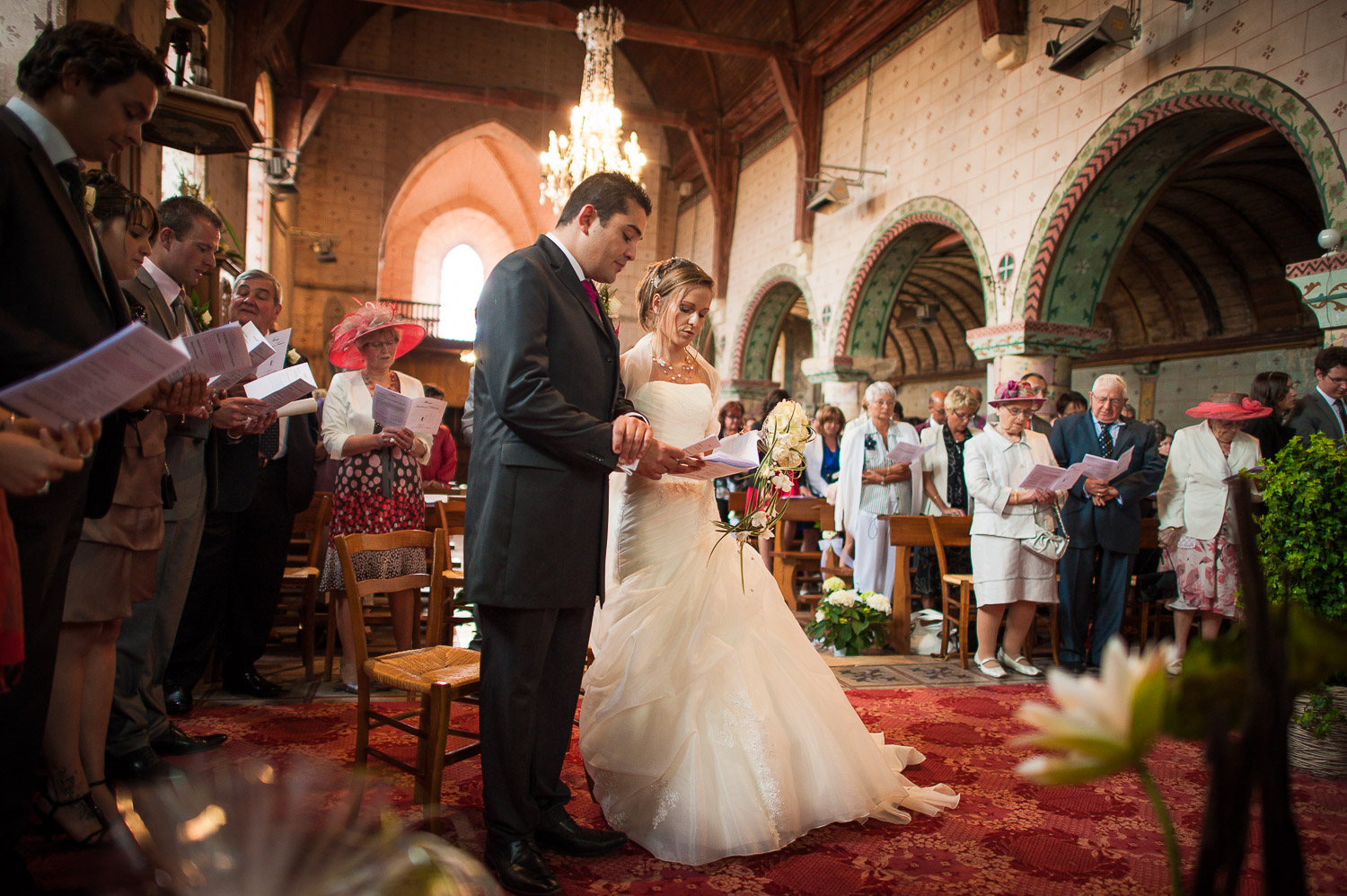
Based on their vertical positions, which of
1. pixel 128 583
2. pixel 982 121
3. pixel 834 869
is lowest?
pixel 834 869

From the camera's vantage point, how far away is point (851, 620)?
4750mm

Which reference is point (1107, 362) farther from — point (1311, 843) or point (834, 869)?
point (834, 869)

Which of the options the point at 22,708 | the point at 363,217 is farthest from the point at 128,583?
the point at 363,217

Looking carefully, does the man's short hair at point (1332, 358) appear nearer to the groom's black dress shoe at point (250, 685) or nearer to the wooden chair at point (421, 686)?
the wooden chair at point (421, 686)

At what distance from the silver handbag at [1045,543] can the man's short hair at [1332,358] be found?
1.59m

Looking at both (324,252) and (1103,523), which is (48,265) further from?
(324,252)

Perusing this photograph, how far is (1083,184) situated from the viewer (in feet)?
21.1

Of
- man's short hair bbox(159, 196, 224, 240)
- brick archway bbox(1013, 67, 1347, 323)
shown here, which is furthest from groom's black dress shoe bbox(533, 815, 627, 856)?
brick archway bbox(1013, 67, 1347, 323)

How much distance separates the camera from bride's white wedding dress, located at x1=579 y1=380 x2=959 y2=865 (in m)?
2.12

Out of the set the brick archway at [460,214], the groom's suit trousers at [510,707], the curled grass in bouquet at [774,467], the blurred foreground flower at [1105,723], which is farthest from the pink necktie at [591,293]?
the brick archway at [460,214]

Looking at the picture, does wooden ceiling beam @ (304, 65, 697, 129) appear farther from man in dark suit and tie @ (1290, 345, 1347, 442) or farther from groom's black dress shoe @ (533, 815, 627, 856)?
groom's black dress shoe @ (533, 815, 627, 856)

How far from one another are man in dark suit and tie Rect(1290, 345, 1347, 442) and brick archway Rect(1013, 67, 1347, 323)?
801 millimetres

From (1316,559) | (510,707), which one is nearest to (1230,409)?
(1316,559)

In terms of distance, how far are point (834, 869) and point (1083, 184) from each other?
6008 mm
